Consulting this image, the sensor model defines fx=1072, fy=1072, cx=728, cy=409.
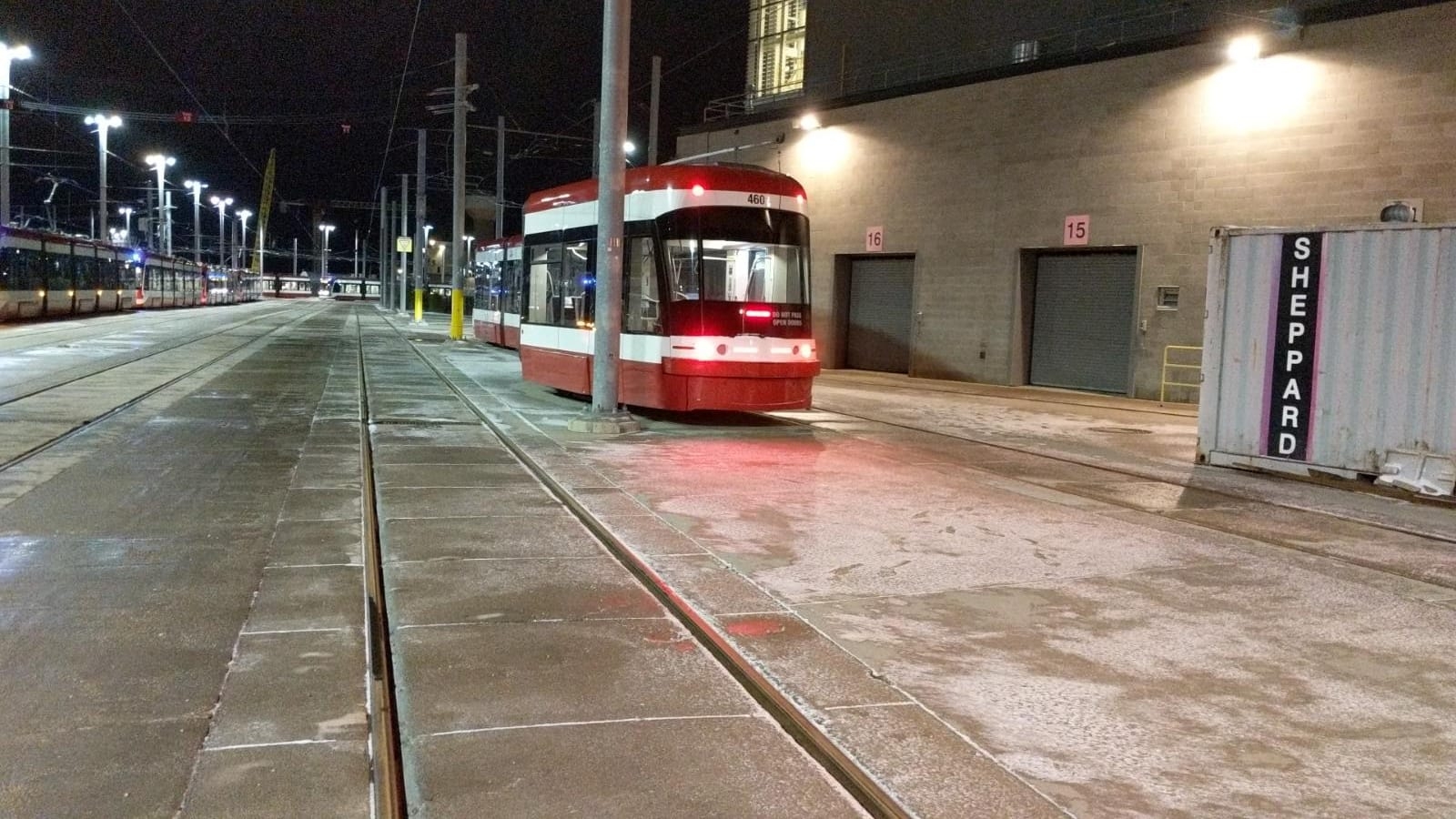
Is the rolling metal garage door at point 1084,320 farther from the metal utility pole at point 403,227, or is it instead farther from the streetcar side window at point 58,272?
the metal utility pole at point 403,227

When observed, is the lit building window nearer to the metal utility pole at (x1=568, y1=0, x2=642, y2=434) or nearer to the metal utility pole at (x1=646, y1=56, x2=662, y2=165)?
the metal utility pole at (x1=646, y1=56, x2=662, y2=165)

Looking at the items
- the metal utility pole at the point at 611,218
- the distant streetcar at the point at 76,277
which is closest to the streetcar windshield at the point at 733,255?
the metal utility pole at the point at 611,218

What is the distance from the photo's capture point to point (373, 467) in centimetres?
1054

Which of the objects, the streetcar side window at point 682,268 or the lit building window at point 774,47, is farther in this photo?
the lit building window at point 774,47

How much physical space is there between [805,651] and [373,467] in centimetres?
653

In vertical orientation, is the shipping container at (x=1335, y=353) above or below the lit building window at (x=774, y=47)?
below

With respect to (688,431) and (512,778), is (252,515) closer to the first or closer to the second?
(512,778)

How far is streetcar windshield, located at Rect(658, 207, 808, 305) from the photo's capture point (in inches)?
558

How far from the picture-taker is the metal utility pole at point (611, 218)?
14.0m

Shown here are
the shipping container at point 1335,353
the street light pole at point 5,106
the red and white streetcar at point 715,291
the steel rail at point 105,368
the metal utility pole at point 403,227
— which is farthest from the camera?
the metal utility pole at point 403,227

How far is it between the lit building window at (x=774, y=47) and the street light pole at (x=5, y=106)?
81.7 ft

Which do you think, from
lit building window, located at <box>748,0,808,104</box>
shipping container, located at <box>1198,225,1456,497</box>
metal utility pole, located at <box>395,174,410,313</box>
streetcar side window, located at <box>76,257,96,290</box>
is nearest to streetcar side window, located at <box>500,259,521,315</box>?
lit building window, located at <box>748,0,808,104</box>

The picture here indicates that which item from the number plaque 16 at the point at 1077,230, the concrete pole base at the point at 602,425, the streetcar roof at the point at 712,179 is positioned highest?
the number plaque 16 at the point at 1077,230

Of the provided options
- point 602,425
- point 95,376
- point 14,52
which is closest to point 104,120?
point 14,52
